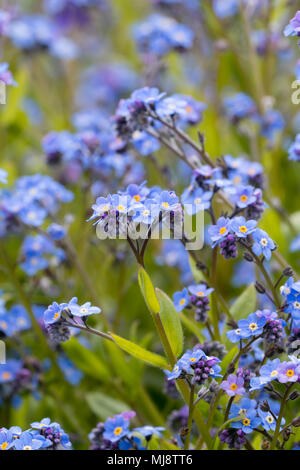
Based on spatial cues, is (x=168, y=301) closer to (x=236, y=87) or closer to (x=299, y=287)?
(x=299, y=287)

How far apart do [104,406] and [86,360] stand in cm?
12

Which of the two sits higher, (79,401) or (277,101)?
(277,101)

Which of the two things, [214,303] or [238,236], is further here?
[214,303]

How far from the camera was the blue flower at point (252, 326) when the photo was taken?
106cm

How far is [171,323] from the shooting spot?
3.78ft

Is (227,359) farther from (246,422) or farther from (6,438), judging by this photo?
(6,438)

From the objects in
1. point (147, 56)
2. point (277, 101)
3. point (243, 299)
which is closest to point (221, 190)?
point (243, 299)

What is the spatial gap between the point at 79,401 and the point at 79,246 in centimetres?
46

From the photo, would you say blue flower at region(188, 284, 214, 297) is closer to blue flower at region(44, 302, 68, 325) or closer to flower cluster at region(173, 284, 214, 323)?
flower cluster at region(173, 284, 214, 323)

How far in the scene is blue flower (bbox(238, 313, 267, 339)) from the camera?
1062 mm

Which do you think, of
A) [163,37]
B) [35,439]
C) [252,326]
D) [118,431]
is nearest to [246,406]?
[252,326]

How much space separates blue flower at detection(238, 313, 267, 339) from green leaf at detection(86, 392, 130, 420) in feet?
1.85

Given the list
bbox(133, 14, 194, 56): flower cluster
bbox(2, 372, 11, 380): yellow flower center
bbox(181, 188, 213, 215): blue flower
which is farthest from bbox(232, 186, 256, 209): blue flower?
bbox(133, 14, 194, 56): flower cluster

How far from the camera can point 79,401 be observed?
5.72 ft
